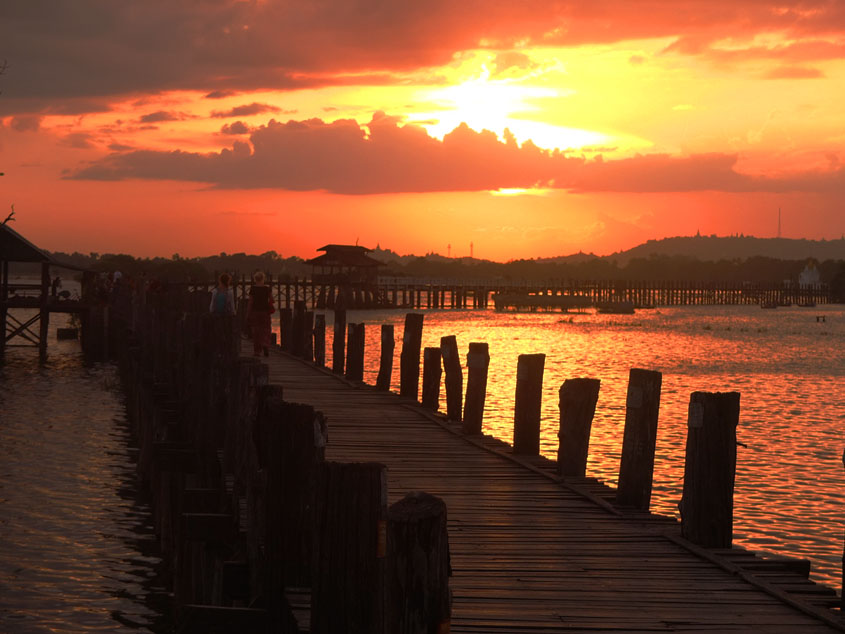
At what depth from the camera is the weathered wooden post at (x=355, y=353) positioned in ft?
71.9

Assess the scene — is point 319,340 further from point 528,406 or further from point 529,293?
point 529,293

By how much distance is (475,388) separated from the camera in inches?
570

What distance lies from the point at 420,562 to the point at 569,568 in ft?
11.6

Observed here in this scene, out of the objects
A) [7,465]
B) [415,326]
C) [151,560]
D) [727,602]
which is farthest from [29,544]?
[727,602]

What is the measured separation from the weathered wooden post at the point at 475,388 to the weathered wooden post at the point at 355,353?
7499mm

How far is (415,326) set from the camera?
64.7 ft

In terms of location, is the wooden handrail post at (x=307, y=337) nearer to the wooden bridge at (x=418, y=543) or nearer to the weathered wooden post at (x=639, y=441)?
the wooden bridge at (x=418, y=543)

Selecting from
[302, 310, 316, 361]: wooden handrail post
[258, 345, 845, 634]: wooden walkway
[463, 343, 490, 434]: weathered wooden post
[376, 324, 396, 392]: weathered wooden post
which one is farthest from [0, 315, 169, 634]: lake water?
[376, 324, 396, 392]: weathered wooden post

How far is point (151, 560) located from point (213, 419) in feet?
8.56

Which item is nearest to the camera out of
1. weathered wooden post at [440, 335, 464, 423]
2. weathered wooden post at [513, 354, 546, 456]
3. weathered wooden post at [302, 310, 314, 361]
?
weathered wooden post at [513, 354, 546, 456]

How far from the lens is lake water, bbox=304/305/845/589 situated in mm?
15088

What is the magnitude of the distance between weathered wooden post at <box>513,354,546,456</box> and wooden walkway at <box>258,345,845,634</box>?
0.51m

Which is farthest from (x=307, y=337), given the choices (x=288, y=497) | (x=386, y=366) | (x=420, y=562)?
(x=420, y=562)

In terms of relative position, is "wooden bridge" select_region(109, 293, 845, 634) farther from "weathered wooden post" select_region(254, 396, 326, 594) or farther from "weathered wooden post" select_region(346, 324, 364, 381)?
"weathered wooden post" select_region(346, 324, 364, 381)
